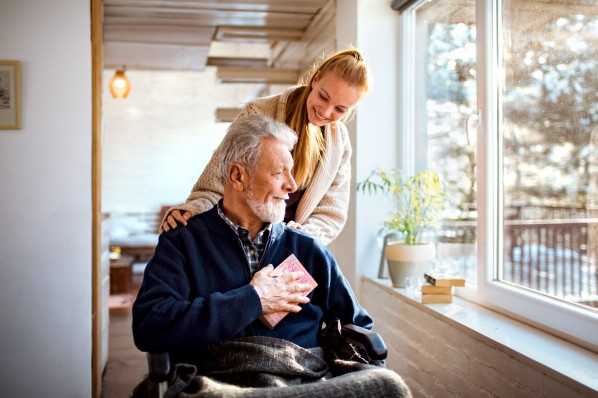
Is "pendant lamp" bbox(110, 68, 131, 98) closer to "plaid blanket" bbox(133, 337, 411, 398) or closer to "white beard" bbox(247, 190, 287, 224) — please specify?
"white beard" bbox(247, 190, 287, 224)

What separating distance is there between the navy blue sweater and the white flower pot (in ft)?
3.48

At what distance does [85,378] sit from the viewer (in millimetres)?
3346

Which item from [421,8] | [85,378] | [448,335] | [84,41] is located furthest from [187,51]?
[448,335]

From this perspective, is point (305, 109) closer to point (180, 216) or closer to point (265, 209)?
point (265, 209)

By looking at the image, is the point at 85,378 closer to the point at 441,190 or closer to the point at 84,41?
the point at 84,41

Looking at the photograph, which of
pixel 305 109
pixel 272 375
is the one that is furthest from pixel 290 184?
pixel 272 375

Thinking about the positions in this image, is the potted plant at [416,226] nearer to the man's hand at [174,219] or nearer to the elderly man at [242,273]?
the elderly man at [242,273]

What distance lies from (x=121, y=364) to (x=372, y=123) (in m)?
2.37

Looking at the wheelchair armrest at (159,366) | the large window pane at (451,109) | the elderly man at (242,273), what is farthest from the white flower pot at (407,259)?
the wheelchair armrest at (159,366)

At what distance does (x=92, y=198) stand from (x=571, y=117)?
2.38 meters

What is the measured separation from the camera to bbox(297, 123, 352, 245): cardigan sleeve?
2.38m

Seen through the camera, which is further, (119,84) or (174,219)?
(119,84)

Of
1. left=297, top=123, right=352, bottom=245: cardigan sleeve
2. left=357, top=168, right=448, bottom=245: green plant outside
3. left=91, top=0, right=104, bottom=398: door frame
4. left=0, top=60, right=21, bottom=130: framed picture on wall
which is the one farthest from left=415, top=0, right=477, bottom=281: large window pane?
left=0, top=60, right=21, bottom=130: framed picture on wall

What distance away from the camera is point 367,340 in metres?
1.83
